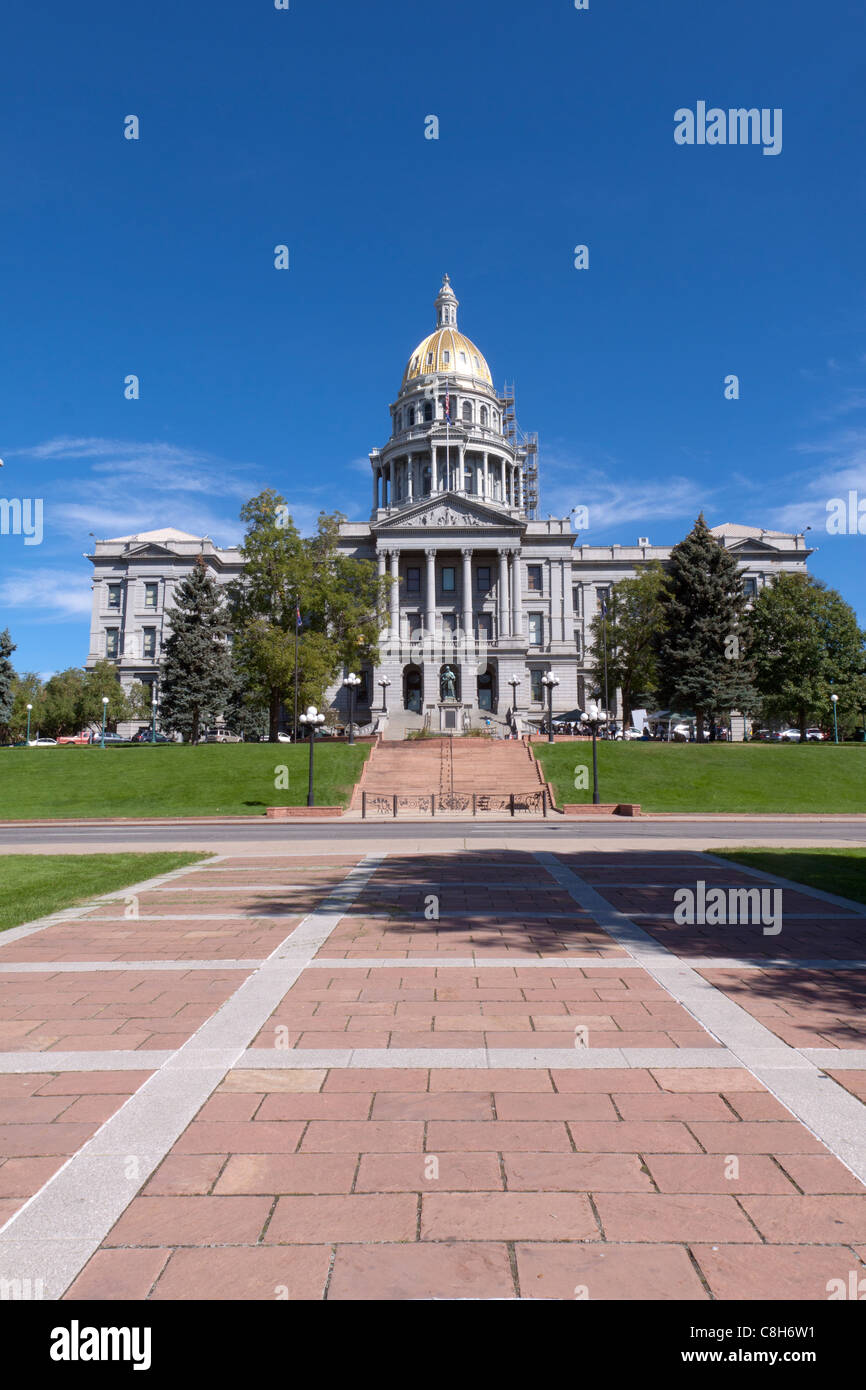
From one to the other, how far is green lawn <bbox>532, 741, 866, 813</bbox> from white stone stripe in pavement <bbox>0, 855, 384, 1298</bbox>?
27.1 meters

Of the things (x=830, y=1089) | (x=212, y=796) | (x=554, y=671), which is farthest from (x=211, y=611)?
(x=830, y=1089)

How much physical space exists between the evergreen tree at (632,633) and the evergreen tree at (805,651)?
810 centimetres

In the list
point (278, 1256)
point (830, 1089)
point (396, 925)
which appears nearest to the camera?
point (278, 1256)

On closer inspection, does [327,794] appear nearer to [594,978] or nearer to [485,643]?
[594,978]

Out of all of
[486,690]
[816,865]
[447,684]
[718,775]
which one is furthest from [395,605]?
[816,865]

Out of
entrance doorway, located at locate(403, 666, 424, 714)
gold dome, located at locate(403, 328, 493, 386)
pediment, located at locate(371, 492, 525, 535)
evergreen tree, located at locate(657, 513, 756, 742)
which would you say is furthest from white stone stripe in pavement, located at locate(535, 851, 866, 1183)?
gold dome, located at locate(403, 328, 493, 386)

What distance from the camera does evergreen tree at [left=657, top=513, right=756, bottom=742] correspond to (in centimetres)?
4703

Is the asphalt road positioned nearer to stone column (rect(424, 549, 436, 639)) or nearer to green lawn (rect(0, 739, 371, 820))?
green lawn (rect(0, 739, 371, 820))

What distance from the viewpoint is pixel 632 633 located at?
6238 centimetres

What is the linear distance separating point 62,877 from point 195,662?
38573 mm

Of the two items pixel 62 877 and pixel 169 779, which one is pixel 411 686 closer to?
pixel 169 779

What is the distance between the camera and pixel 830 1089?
168 inches

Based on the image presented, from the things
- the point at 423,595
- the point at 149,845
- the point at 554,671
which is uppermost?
the point at 423,595

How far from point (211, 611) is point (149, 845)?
3441 centimetres
